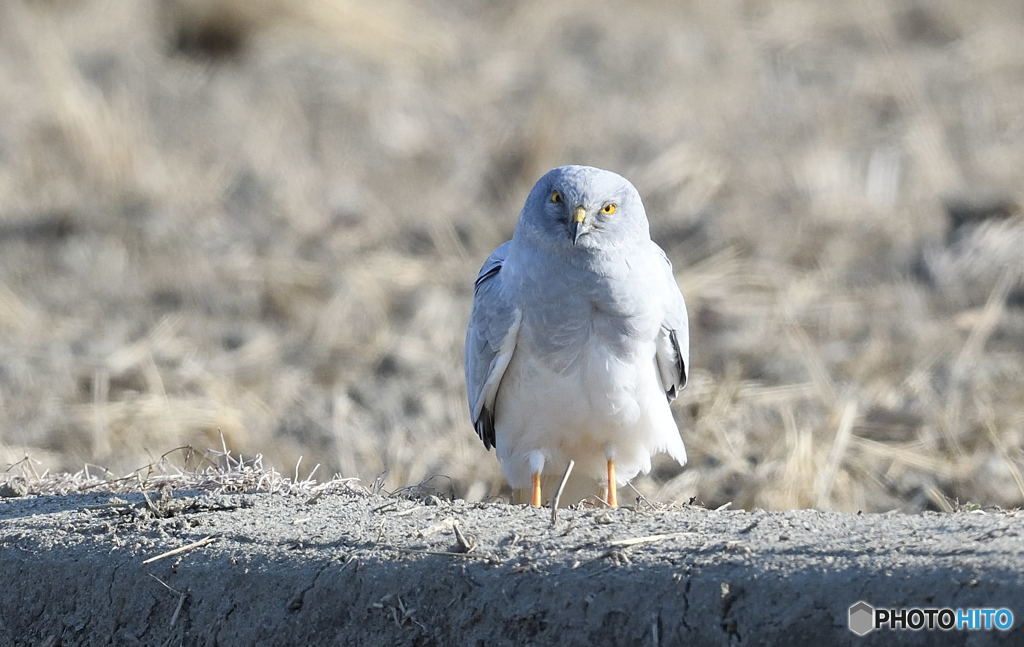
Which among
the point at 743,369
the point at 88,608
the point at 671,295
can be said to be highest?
the point at 671,295

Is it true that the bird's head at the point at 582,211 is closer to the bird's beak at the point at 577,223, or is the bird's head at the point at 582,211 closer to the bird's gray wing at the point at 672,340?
the bird's beak at the point at 577,223

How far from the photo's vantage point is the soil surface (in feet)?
12.1

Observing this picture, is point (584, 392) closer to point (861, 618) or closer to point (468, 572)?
point (468, 572)

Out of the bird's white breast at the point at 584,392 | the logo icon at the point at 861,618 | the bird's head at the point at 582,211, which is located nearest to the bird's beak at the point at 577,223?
the bird's head at the point at 582,211

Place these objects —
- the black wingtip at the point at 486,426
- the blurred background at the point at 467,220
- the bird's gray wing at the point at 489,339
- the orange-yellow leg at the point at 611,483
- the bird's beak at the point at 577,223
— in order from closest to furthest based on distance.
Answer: the bird's beak at the point at 577,223 < the bird's gray wing at the point at 489,339 < the orange-yellow leg at the point at 611,483 < the black wingtip at the point at 486,426 < the blurred background at the point at 467,220

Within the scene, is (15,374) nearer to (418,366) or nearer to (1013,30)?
(418,366)

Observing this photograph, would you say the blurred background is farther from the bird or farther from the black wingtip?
the bird

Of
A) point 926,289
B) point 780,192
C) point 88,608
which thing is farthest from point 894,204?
point 88,608

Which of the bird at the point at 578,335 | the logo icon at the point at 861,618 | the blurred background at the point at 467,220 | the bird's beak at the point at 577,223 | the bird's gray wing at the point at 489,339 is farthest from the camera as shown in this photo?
the blurred background at the point at 467,220

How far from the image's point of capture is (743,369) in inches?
327

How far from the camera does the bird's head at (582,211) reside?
4.94 meters

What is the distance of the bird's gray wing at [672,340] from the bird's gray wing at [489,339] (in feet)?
1.77

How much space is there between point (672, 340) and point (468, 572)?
160 centimetres

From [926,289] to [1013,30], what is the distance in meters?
7.12
